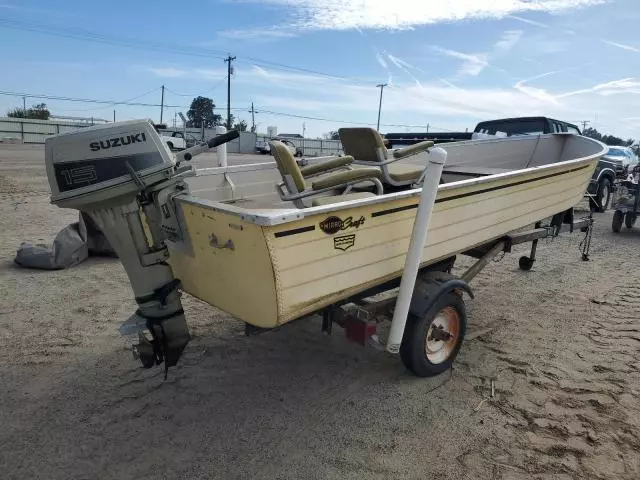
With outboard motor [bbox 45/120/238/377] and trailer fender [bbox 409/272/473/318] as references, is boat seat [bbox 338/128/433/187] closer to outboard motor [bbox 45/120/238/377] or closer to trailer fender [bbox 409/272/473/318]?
trailer fender [bbox 409/272/473/318]

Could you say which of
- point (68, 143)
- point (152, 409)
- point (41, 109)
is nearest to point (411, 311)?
point (152, 409)

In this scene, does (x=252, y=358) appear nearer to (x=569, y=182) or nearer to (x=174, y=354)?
(x=174, y=354)

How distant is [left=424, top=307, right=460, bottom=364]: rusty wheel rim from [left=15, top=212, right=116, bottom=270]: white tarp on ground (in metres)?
3.98

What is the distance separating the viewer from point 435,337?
3213mm

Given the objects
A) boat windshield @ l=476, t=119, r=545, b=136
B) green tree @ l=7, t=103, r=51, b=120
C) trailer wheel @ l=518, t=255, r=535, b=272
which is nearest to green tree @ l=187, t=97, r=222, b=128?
green tree @ l=7, t=103, r=51, b=120

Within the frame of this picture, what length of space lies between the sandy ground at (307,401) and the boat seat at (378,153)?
1463 millimetres

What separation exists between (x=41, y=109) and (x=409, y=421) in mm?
56661

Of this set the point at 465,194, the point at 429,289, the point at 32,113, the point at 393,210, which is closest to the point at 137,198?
the point at 393,210

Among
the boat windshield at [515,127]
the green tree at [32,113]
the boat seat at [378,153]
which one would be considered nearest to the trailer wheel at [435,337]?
the boat seat at [378,153]

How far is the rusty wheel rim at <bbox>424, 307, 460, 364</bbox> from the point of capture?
320cm

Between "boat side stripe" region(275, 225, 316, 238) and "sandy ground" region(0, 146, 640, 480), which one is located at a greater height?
"boat side stripe" region(275, 225, 316, 238)

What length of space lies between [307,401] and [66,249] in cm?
368

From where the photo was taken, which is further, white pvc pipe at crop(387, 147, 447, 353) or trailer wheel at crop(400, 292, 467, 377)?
trailer wheel at crop(400, 292, 467, 377)

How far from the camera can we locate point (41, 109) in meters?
48.4
